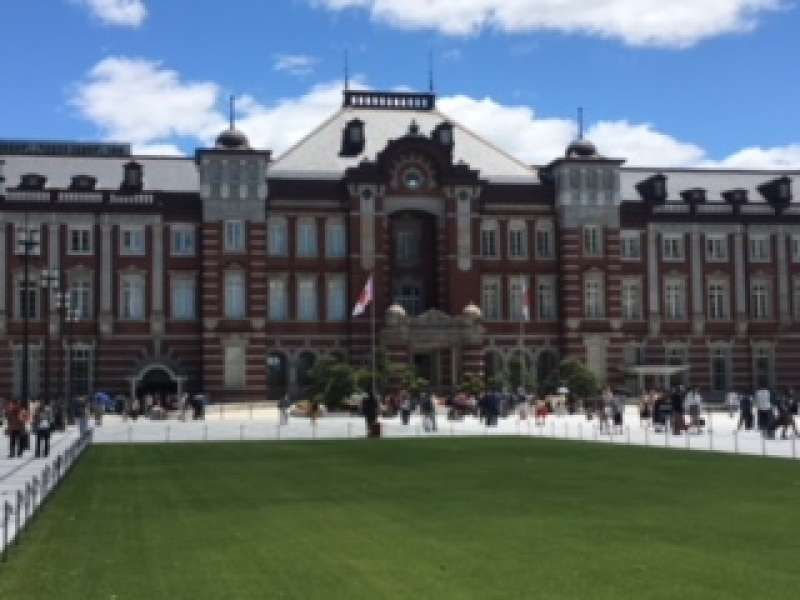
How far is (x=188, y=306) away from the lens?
75625 millimetres

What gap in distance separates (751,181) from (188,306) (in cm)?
4023

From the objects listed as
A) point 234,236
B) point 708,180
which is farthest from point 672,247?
point 234,236

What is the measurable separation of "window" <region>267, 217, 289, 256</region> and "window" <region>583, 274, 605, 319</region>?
1926cm

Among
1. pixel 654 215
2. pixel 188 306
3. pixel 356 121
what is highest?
pixel 356 121

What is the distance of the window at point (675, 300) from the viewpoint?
266 ft

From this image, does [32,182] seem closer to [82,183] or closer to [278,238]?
[82,183]

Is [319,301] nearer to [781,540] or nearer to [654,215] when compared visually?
[654,215]

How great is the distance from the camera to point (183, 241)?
248ft

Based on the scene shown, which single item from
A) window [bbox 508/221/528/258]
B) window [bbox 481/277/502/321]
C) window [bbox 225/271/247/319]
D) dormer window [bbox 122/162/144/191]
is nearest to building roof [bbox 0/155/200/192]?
dormer window [bbox 122/162/144/191]

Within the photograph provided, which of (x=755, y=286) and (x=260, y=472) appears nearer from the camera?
(x=260, y=472)

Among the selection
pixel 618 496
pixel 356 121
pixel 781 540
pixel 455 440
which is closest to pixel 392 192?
pixel 356 121

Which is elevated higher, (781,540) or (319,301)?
(319,301)

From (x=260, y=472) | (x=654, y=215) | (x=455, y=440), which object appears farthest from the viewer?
(x=654, y=215)

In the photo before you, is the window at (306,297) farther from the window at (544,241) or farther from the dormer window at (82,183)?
the window at (544,241)
